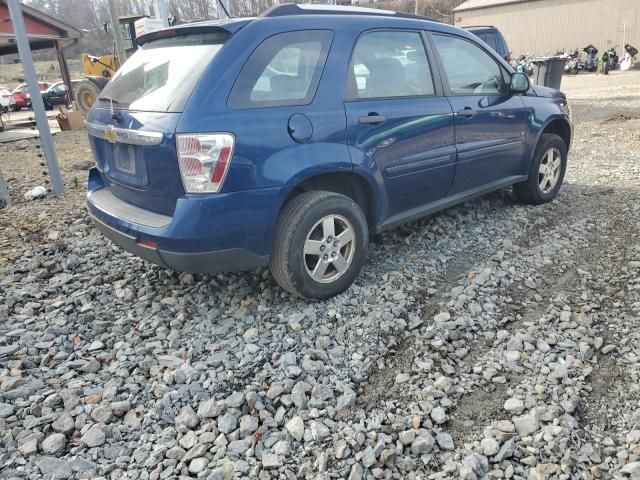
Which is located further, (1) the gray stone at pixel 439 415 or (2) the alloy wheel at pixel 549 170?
(2) the alloy wheel at pixel 549 170

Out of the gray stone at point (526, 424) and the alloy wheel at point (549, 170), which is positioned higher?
the alloy wheel at point (549, 170)

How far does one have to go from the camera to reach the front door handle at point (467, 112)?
13.6ft

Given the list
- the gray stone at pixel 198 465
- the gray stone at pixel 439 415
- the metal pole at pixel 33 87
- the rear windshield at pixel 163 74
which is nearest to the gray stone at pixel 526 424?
the gray stone at pixel 439 415

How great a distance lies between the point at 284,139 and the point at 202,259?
862 mm

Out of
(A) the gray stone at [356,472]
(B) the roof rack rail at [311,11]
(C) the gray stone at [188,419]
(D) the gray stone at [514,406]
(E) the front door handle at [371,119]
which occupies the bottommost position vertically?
(D) the gray stone at [514,406]

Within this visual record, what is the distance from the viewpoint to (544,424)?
242cm

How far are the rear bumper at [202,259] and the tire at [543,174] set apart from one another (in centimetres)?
321

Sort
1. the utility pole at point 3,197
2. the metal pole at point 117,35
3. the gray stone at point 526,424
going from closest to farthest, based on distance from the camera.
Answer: the gray stone at point 526,424, the utility pole at point 3,197, the metal pole at point 117,35

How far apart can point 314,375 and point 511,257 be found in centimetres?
213

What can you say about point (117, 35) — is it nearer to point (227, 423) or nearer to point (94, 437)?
point (94, 437)

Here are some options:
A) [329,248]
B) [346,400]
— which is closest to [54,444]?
[346,400]

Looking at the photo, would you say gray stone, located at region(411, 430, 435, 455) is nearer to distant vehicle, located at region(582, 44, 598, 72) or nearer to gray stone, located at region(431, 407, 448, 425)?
gray stone, located at region(431, 407, 448, 425)

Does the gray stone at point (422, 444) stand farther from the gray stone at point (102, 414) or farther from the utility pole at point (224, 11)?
the utility pole at point (224, 11)

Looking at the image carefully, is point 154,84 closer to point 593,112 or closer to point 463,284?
point 463,284
